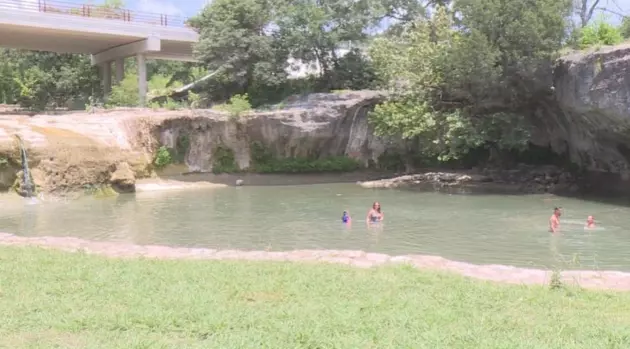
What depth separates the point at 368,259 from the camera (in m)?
9.60

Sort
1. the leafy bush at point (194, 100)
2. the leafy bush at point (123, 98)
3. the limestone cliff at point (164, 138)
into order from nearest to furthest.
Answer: the limestone cliff at point (164, 138), the leafy bush at point (194, 100), the leafy bush at point (123, 98)

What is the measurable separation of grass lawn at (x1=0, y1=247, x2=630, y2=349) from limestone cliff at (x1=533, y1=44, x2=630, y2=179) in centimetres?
1578

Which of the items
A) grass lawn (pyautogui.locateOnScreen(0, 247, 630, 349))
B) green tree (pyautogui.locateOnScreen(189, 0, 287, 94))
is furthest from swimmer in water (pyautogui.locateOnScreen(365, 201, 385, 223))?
green tree (pyautogui.locateOnScreen(189, 0, 287, 94))

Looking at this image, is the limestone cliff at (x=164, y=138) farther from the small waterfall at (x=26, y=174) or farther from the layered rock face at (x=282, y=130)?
the small waterfall at (x=26, y=174)

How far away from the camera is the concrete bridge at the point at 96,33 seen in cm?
3241

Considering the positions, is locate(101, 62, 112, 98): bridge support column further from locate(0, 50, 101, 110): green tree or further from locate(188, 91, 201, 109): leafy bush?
locate(188, 91, 201, 109): leafy bush

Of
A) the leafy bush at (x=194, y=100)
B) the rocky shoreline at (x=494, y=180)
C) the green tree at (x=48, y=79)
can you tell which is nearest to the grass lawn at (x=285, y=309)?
the rocky shoreline at (x=494, y=180)

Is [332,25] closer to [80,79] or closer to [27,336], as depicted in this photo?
[80,79]

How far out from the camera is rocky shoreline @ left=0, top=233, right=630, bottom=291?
8.37m

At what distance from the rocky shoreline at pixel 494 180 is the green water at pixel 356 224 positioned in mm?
2564

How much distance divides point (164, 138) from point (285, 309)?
77.2ft

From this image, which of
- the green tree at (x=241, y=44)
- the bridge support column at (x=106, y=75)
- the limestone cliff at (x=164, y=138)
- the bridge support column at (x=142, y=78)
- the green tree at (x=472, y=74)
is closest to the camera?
the limestone cliff at (x=164, y=138)

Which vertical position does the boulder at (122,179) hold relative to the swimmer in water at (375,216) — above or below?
above

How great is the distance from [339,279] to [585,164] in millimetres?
23745
